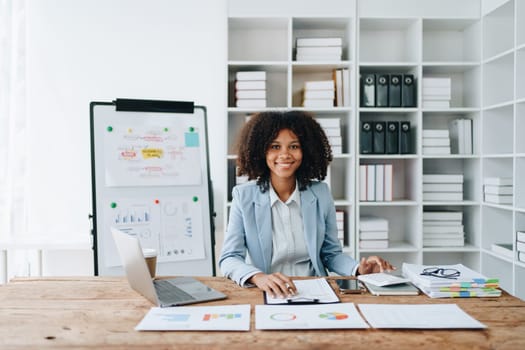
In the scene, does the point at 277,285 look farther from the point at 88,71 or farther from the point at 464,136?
the point at 88,71

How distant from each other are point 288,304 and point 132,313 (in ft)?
1.44

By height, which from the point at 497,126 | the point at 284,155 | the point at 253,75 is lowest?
the point at 284,155

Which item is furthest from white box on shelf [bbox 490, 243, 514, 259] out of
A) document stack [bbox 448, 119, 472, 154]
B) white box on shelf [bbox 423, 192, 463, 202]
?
document stack [bbox 448, 119, 472, 154]

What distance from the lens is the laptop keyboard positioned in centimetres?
138

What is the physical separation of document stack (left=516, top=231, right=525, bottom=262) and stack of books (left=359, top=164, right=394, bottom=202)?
2.70ft

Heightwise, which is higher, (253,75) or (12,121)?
(253,75)

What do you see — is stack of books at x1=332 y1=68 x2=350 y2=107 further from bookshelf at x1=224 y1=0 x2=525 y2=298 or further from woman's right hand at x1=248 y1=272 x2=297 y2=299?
woman's right hand at x1=248 y1=272 x2=297 y2=299

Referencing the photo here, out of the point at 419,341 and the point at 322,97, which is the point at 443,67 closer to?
the point at 322,97

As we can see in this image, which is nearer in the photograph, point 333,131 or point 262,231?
point 262,231

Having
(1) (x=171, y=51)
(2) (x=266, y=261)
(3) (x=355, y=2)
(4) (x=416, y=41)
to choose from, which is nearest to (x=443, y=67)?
(4) (x=416, y=41)

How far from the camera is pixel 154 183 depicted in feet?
7.48

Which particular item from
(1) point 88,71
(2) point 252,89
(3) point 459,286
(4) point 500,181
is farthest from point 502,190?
(1) point 88,71

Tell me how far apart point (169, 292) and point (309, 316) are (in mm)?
477

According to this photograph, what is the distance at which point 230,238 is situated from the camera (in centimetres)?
189
